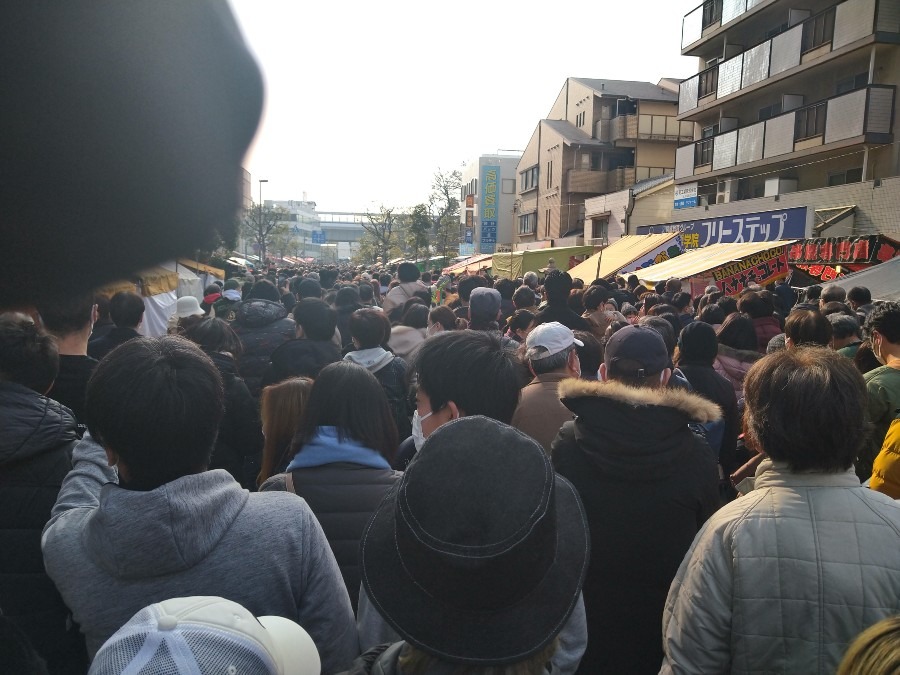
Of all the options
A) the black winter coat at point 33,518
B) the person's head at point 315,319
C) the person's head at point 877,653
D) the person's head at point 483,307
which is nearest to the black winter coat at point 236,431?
the person's head at point 315,319

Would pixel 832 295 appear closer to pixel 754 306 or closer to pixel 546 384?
pixel 754 306

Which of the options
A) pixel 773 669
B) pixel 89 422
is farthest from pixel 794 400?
pixel 89 422

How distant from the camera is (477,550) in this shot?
40.4 inches

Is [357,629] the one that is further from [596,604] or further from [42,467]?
[42,467]

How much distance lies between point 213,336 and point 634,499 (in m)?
2.89

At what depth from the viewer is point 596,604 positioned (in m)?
2.09

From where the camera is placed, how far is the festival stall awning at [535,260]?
56.2 ft

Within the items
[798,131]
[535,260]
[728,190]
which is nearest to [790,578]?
[535,260]

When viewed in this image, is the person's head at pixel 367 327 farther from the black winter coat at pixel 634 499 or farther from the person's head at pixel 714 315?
the person's head at pixel 714 315

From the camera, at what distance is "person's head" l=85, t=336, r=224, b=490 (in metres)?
1.50

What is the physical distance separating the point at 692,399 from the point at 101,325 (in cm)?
449

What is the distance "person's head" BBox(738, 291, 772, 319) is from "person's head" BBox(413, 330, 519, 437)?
3702 millimetres

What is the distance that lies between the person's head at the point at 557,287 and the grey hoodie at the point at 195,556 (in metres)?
3.97

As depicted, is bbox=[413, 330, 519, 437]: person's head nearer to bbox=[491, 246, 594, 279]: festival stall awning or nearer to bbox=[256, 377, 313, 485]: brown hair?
bbox=[256, 377, 313, 485]: brown hair
